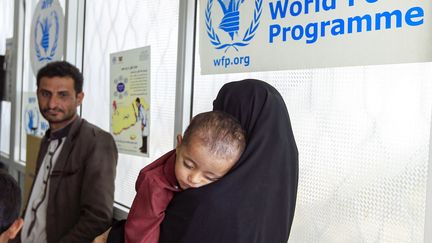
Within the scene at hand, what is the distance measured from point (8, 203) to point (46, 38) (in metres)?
1.96

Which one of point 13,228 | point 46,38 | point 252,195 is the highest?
point 46,38

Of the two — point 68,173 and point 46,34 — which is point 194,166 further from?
point 46,34

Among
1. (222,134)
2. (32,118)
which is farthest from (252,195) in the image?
(32,118)

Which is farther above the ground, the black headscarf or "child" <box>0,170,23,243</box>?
the black headscarf

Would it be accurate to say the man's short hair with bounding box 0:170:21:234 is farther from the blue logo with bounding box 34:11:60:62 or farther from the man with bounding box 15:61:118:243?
the blue logo with bounding box 34:11:60:62

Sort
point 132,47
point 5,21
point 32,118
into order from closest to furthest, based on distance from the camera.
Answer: point 132,47 < point 32,118 < point 5,21

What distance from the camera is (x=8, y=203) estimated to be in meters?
1.10

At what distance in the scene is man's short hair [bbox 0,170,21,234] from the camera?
3.57 ft

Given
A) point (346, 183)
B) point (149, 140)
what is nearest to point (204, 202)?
point (346, 183)

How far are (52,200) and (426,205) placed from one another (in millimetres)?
1391

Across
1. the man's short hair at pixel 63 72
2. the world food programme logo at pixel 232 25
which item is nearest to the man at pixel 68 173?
the man's short hair at pixel 63 72

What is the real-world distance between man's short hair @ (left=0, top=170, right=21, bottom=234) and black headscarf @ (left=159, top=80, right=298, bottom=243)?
44cm

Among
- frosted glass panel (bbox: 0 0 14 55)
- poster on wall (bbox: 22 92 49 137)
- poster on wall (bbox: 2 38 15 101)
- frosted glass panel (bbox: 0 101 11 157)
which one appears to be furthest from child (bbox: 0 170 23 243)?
frosted glass panel (bbox: 0 0 14 55)

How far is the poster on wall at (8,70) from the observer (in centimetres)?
343
